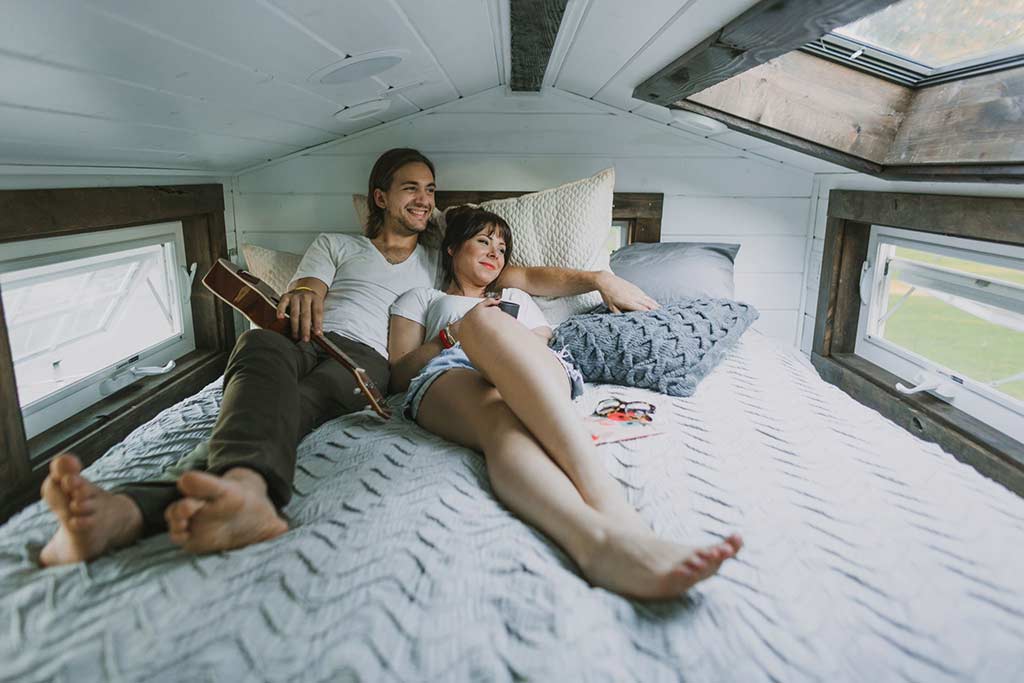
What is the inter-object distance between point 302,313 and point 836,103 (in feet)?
5.42

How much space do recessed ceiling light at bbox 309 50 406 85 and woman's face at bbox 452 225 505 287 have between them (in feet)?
2.00

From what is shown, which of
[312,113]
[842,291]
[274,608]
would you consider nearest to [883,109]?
[842,291]

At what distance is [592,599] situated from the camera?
0.86m

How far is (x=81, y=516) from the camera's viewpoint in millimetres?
880

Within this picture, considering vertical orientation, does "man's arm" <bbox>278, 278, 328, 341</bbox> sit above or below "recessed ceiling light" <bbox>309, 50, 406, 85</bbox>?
below

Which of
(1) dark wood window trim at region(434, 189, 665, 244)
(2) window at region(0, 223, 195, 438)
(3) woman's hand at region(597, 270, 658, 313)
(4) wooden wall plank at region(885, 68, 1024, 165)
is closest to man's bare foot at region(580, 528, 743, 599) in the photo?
(4) wooden wall plank at region(885, 68, 1024, 165)

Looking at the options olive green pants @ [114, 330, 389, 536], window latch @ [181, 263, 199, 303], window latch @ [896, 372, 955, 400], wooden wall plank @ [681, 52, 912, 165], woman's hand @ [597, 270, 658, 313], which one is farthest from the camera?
window latch @ [181, 263, 199, 303]

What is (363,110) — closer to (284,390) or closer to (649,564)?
(284,390)

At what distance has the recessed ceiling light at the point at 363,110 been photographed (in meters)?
2.11

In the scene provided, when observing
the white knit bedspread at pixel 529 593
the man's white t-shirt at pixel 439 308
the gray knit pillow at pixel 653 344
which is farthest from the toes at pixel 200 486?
the gray knit pillow at pixel 653 344

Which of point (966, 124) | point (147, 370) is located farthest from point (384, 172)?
point (966, 124)

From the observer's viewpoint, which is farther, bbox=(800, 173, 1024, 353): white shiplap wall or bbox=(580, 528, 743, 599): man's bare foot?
bbox=(800, 173, 1024, 353): white shiplap wall

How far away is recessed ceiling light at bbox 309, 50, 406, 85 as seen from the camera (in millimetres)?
1519

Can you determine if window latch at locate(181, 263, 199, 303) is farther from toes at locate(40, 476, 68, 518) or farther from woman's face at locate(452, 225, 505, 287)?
toes at locate(40, 476, 68, 518)
